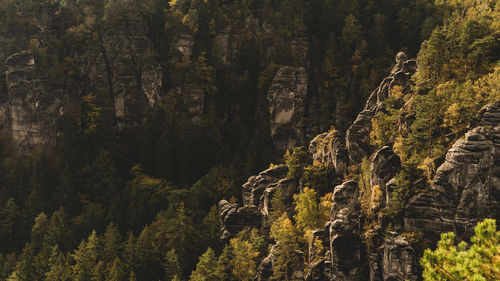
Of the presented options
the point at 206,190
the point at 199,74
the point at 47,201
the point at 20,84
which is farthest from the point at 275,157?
the point at 20,84

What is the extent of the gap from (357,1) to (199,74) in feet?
137

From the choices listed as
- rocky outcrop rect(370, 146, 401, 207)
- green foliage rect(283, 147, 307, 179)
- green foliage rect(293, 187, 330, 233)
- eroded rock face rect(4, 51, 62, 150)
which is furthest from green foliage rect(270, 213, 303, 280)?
eroded rock face rect(4, 51, 62, 150)

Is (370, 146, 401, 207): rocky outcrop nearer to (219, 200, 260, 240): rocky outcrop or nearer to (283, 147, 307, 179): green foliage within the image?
(283, 147, 307, 179): green foliage

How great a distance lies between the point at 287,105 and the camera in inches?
3307

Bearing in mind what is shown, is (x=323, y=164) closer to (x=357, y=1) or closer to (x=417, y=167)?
(x=417, y=167)

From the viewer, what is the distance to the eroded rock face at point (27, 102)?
261ft

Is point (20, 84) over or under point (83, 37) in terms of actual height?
under

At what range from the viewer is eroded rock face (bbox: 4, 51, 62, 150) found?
7944cm

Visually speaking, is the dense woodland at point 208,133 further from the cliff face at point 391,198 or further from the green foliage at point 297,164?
the cliff face at point 391,198

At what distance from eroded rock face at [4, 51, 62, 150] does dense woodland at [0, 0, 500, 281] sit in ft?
8.06

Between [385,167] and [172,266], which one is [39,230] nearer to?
[172,266]

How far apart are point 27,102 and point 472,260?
84252 millimetres

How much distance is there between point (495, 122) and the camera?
2908 centimetres

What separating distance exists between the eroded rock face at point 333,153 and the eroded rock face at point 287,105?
33450 millimetres
